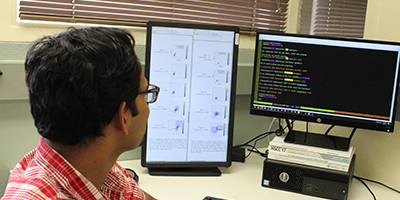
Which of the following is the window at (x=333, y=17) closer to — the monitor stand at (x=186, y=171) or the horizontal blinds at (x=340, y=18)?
the horizontal blinds at (x=340, y=18)

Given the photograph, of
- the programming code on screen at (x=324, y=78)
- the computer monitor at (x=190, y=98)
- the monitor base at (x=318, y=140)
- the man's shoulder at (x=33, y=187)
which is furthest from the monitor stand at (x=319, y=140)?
the man's shoulder at (x=33, y=187)

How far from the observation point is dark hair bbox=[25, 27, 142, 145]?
0.75 m

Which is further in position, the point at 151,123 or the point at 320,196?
the point at 151,123

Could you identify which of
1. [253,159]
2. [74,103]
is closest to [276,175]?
[253,159]

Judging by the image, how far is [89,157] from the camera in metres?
0.86

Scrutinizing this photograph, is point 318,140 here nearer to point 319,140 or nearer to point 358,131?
point 319,140

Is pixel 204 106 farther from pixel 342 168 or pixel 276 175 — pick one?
pixel 342 168

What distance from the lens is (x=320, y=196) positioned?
54.4 inches

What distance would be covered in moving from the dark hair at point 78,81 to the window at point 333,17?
1.45 meters

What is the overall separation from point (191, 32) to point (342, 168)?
0.78 m

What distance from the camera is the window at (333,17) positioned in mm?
2029

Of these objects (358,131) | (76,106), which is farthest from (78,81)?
(358,131)

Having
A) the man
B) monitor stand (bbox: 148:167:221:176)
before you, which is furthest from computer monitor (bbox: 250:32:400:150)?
the man

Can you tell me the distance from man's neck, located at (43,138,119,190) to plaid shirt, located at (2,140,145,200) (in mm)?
28
